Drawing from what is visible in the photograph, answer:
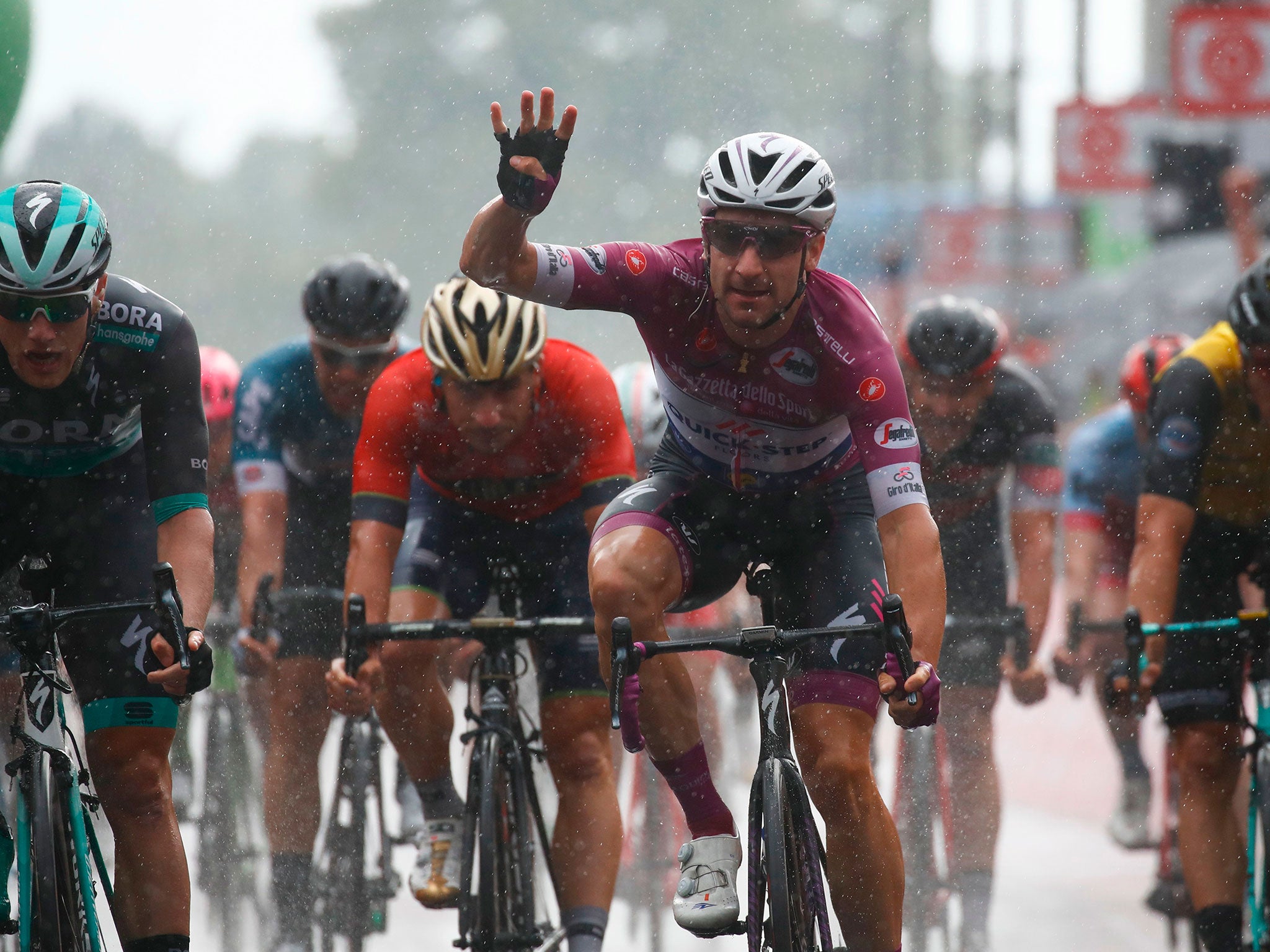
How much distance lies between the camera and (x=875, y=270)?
32469mm

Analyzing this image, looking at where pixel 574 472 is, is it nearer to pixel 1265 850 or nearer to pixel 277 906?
pixel 277 906

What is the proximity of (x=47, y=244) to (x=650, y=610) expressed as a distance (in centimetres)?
161

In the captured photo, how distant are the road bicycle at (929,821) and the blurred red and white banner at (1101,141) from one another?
1355cm

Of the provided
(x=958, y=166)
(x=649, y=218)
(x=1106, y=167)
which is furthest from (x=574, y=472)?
(x=958, y=166)

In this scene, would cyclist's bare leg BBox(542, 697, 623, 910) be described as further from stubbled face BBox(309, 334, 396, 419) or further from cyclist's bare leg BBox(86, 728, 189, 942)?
stubbled face BBox(309, 334, 396, 419)

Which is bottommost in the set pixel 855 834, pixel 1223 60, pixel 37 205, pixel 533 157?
pixel 855 834

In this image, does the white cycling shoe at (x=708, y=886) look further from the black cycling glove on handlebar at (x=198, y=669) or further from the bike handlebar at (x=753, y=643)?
the black cycling glove on handlebar at (x=198, y=669)

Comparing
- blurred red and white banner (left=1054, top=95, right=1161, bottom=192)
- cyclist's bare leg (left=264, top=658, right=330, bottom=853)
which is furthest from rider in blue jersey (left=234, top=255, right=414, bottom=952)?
blurred red and white banner (left=1054, top=95, right=1161, bottom=192)

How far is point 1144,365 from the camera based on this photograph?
6.20 meters

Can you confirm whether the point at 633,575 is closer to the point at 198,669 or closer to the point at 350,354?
the point at 198,669

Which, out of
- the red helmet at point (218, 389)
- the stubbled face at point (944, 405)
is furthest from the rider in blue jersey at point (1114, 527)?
the red helmet at point (218, 389)

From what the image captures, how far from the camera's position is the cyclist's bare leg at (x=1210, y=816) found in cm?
468

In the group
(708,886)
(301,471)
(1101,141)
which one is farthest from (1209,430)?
(1101,141)

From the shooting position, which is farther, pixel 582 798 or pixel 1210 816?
pixel 582 798
